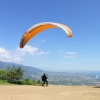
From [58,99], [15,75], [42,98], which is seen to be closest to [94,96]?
[58,99]

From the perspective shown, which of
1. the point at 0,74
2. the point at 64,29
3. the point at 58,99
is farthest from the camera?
the point at 0,74

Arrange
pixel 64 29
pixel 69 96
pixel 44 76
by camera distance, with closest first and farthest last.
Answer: pixel 64 29, pixel 69 96, pixel 44 76

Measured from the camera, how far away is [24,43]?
8047mm

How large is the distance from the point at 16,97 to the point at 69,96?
4.82m

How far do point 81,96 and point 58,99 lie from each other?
240 cm

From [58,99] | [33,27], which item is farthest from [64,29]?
[58,99]

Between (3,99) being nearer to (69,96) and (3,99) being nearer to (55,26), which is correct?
(69,96)

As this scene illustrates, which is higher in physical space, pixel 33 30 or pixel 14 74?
pixel 14 74

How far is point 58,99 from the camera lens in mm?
18266

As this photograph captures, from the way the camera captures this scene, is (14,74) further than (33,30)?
Yes

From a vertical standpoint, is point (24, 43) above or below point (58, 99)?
above

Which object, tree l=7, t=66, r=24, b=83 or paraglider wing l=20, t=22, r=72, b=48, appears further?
tree l=7, t=66, r=24, b=83

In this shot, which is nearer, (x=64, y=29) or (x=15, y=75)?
(x=64, y=29)

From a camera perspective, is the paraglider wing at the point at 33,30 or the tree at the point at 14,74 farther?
the tree at the point at 14,74
